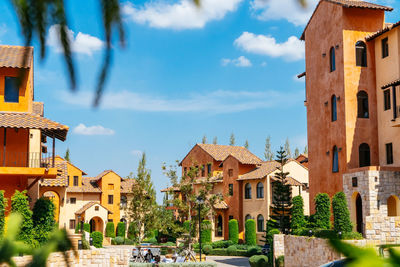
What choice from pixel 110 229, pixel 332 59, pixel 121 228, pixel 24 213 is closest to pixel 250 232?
pixel 332 59

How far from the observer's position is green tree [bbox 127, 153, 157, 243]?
4043cm

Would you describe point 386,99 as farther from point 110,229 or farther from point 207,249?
point 110,229

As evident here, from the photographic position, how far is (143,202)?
4172cm

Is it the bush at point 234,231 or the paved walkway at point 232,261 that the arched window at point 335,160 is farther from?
the bush at point 234,231

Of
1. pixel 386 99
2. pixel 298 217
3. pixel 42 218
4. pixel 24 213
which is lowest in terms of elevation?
pixel 298 217

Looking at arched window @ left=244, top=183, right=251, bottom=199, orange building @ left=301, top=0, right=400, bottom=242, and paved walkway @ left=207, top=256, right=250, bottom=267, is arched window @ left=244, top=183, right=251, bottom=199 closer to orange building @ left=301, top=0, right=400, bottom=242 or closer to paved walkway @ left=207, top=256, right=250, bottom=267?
paved walkway @ left=207, top=256, right=250, bottom=267

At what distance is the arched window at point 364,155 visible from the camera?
27353 mm

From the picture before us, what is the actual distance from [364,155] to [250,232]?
1656cm

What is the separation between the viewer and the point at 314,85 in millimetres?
30734

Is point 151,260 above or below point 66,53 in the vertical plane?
below

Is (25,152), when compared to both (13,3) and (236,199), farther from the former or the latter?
(236,199)

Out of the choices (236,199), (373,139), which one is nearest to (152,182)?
(236,199)

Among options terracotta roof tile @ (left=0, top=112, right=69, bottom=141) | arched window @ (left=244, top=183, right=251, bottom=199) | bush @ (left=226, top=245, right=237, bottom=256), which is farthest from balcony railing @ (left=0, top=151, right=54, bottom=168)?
arched window @ (left=244, top=183, right=251, bottom=199)

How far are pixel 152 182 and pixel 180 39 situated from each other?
42168 mm
